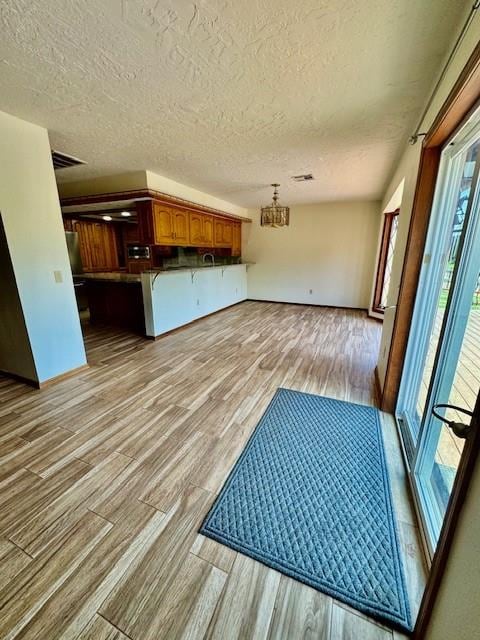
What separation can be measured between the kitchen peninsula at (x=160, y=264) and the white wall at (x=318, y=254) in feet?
2.05

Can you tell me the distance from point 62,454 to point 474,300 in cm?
269

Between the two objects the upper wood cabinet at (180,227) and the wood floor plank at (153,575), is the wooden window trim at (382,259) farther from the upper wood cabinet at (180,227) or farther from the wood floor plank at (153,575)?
the wood floor plank at (153,575)

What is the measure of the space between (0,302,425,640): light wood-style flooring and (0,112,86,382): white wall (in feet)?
1.43

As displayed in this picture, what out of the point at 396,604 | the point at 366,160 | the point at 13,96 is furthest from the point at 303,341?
the point at 13,96

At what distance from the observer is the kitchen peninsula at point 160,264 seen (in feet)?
13.4

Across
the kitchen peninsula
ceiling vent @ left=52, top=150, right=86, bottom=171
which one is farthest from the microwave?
ceiling vent @ left=52, top=150, right=86, bottom=171

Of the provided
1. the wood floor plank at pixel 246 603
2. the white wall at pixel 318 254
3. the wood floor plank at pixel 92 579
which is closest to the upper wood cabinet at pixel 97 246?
the white wall at pixel 318 254

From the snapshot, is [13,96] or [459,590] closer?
[459,590]

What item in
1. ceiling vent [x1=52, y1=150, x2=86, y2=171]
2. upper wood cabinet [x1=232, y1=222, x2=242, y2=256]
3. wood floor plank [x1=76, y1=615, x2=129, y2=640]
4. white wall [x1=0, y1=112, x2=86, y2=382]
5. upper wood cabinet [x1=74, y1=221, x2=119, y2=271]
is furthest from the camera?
upper wood cabinet [x1=232, y1=222, x2=242, y2=256]

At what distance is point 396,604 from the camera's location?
40.8 inches

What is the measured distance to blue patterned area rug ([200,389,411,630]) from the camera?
3.66 feet

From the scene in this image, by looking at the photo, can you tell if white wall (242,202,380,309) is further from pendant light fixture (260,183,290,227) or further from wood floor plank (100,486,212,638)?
wood floor plank (100,486,212,638)

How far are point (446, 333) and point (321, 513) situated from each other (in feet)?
3.87

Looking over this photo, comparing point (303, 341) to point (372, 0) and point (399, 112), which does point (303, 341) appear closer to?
point (399, 112)
